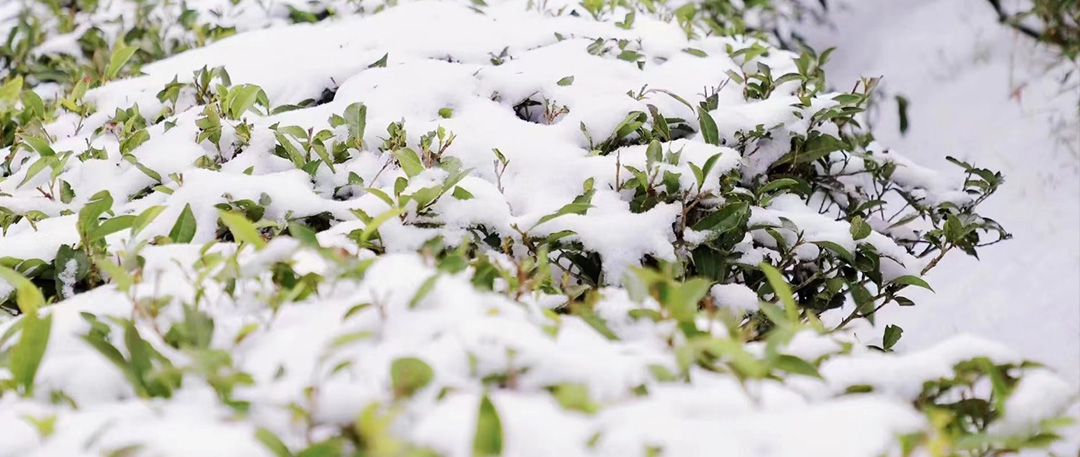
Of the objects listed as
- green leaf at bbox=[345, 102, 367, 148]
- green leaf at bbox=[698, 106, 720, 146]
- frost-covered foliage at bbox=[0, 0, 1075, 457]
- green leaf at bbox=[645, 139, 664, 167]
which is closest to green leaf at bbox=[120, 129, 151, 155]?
frost-covered foliage at bbox=[0, 0, 1075, 457]

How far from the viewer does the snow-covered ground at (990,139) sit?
275cm

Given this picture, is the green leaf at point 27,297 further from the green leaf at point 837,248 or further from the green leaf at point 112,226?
the green leaf at point 837,248

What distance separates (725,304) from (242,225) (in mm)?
825

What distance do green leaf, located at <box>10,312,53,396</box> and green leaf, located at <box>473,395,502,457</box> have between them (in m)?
0.49

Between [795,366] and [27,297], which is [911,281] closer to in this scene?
[795,366]

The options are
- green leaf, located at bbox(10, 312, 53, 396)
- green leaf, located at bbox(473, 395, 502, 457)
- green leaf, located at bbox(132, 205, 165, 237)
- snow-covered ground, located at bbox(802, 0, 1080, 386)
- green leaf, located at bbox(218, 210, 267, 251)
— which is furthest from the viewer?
snow-covered ground, located at bbox(802, 0, 1080, 386)

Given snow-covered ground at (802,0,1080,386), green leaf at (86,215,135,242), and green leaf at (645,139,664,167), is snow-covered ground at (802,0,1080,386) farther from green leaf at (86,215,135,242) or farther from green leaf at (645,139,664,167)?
green leaf at (86,215,135,242)

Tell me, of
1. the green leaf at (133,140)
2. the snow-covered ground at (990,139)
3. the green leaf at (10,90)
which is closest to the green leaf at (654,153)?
the green leaf at (133,140)

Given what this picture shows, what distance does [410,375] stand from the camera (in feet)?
2.49

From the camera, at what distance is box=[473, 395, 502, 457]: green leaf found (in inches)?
26.2

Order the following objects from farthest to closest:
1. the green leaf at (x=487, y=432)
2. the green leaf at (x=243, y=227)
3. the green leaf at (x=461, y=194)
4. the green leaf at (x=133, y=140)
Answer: the green leaf at (x=133, y=140), the green leaf at (x=461, y=194), the green leaf at (x=243, y=227), the green leaf at (x=487, y=432)

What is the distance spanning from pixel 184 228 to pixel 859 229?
1.14 metres

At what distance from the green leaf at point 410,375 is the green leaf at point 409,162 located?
2.27ft

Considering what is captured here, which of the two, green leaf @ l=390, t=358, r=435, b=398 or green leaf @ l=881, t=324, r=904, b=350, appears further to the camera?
green leaf @ l=881, t=324, r=904, b=350
